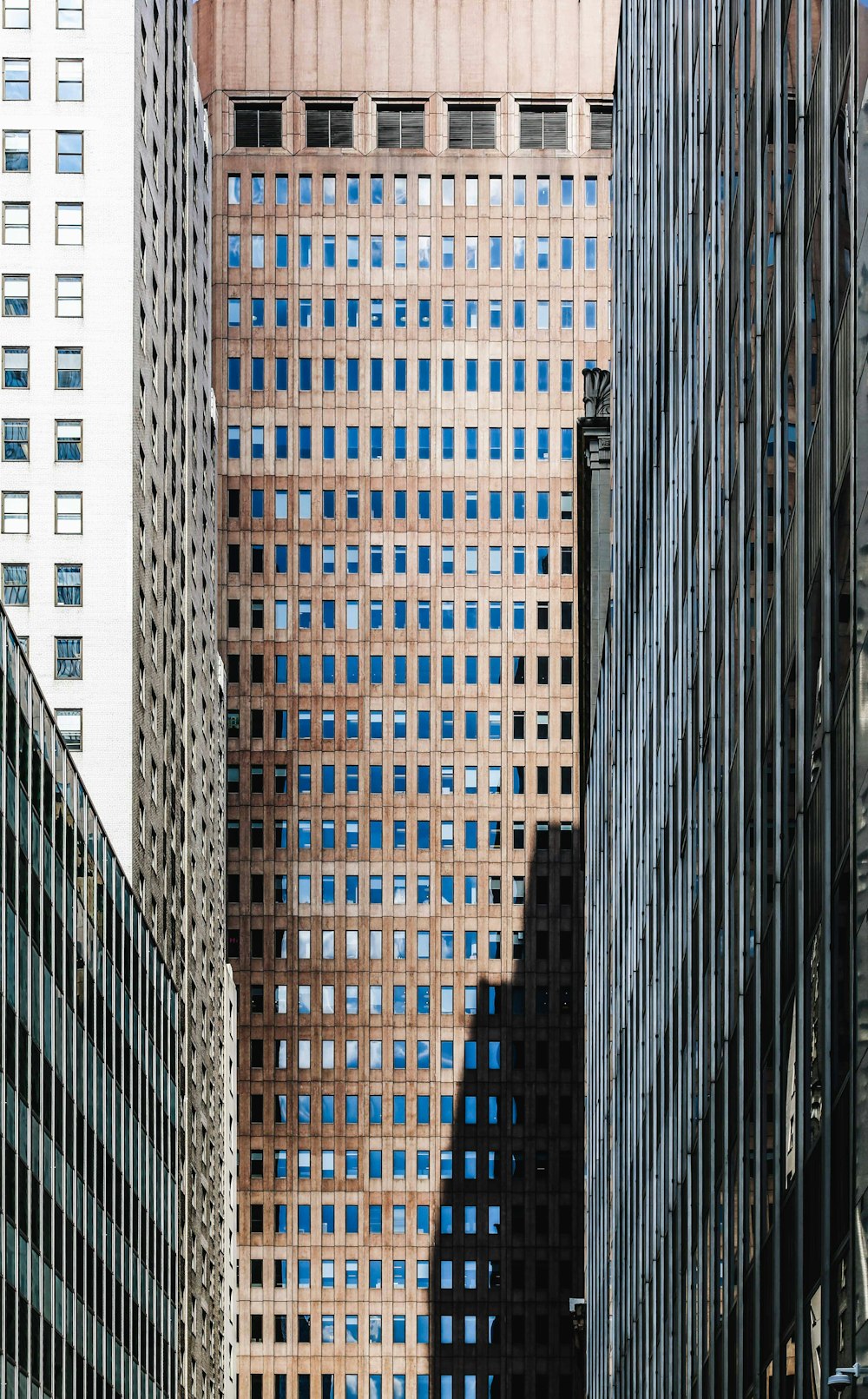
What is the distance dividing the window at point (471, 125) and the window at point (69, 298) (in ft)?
257

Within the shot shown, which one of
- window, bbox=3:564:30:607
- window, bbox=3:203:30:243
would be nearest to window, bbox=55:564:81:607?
window, bbox=3:564:30:607

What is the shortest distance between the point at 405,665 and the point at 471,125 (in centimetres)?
3704

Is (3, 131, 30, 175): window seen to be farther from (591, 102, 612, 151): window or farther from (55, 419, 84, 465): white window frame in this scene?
(591, 102, 612, 151): window

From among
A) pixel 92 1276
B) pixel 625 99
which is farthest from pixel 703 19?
pixel 92 1276

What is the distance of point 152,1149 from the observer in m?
96.4

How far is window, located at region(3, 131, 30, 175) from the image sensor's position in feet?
327

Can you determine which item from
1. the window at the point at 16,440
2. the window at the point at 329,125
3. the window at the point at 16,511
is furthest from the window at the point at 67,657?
the window at the point at 329,125

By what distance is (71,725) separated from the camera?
9494 cm

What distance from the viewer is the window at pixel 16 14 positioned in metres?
100

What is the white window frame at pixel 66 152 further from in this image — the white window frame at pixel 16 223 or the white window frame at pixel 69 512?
the white window frame at pixel 69 512

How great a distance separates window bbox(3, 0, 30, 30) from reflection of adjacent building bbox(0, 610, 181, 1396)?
35.1m

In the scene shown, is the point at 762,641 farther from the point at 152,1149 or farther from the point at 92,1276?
the point at 152,1149

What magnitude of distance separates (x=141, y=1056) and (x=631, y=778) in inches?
926

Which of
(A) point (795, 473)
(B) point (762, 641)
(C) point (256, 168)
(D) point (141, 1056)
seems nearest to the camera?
(A) point (795, 473)
